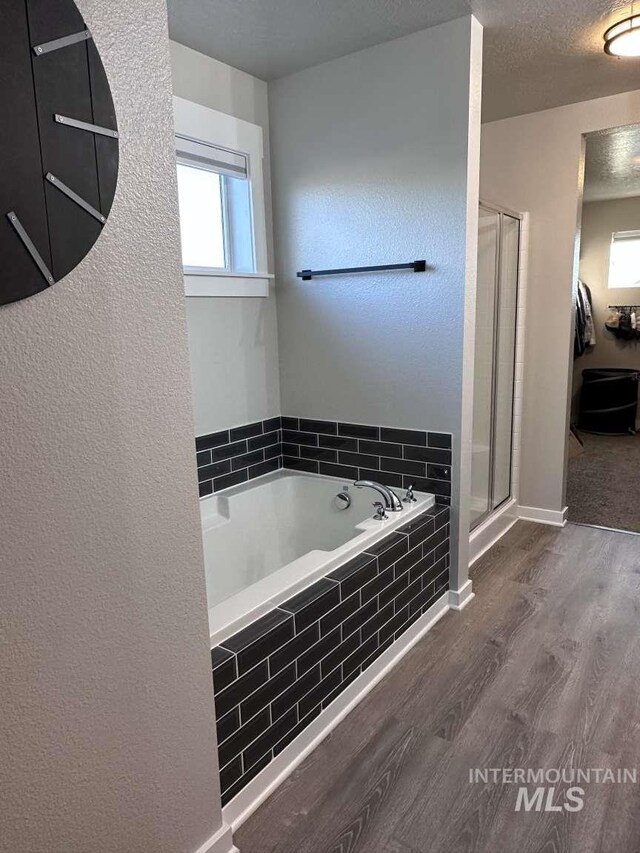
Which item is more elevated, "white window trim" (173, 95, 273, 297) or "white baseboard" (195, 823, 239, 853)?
"white window trim" (173, 95, 273, 297)

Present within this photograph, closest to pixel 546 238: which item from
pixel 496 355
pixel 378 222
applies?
pixel 496 355

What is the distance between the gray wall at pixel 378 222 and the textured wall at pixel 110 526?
1.51m

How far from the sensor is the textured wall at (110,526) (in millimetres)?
1036

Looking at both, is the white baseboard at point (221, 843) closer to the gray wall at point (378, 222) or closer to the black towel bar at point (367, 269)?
the gray wall at point (378, 222)

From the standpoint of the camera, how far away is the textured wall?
3.40ft

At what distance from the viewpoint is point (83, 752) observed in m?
1.16

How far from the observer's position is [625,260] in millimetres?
6402

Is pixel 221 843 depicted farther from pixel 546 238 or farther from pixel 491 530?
pixel 546 238

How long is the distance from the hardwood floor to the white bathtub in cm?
56

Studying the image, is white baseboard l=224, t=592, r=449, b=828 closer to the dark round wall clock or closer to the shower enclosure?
the shower enclosure

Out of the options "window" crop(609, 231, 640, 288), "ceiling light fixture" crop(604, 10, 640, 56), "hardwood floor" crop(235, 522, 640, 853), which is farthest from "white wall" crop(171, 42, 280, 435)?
"window" crop(609, 231, 640, 288)

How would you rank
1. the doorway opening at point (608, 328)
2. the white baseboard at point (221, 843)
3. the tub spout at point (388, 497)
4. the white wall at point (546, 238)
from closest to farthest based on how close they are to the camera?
the white baseboard at point (221, 843), the tub spout at point (388, 497), the white wall at point (546, 238), the doorway opening at point (608, 328)

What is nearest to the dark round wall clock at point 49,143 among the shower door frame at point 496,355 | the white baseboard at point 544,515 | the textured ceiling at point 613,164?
the shower door frame at point 496,355

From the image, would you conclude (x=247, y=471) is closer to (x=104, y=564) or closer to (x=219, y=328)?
(x=219, y=328)
